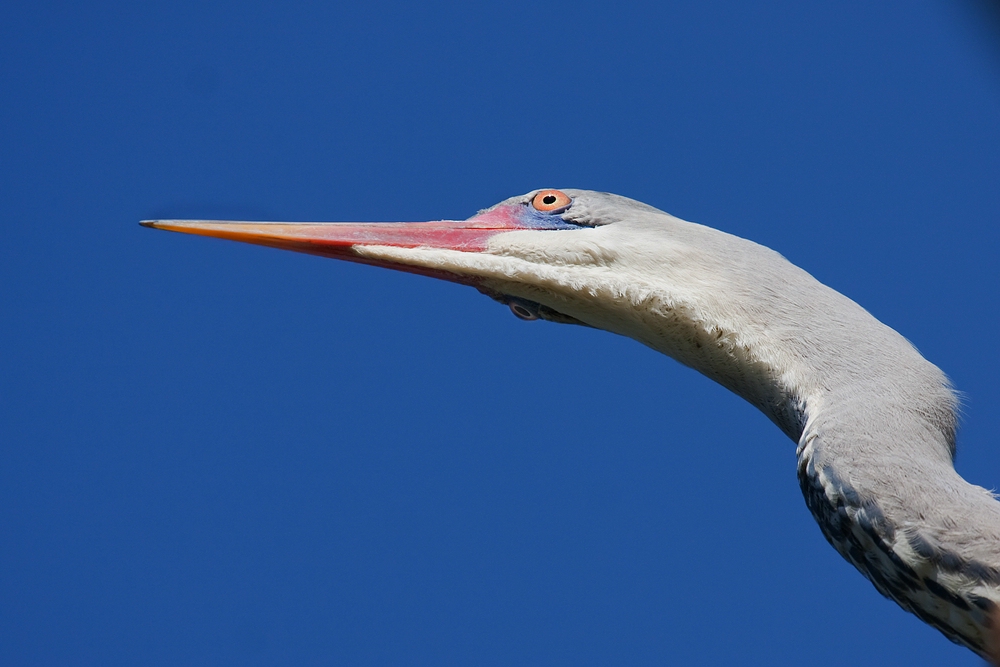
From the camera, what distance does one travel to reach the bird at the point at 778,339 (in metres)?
2.77

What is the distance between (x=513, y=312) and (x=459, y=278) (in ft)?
1.03

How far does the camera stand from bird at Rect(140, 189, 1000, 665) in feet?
9.09

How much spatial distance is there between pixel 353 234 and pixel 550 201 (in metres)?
0.97

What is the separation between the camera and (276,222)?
422 centimetres

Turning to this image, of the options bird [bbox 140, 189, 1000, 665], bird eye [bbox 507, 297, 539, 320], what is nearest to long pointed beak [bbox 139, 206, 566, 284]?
bird [bbox 140, 189, 1000, 665]

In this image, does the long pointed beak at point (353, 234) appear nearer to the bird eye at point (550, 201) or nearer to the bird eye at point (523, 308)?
the bird eye at point (550, 201)

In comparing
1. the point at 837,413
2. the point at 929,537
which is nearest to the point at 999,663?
the point at 929,537

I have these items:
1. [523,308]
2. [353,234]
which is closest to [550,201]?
[523,308]

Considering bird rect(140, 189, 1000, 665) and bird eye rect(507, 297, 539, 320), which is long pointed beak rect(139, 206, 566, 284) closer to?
bird rect(140, 189, 1000, 665)

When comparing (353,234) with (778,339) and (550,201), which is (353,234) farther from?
(778,339)

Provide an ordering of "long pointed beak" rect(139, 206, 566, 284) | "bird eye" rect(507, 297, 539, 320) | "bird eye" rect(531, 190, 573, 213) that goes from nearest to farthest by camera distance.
Result: "long pointed beak" rect(139, 206, 566, 284) < "bird eye" rect(507, 297, 539, 320) < "bird eye" rect(531, 190, 573, 213)

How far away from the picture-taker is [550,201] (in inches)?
177

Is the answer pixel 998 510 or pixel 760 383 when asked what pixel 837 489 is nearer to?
pixel 998 510

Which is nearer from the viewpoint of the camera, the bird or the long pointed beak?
the bird
